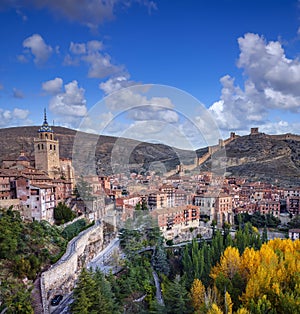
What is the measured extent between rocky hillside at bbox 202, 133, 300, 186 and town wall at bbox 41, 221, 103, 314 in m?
20.3

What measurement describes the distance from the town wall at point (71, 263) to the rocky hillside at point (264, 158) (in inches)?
800

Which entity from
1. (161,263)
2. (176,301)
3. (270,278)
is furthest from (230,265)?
(161,263)

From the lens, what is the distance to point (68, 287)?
9.17m

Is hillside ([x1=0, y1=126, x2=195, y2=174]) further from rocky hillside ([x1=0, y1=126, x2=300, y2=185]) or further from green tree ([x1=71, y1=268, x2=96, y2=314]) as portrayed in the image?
green tree ([x1=71, y1=268, x2=96, y2=314])

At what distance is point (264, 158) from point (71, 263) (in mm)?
30434

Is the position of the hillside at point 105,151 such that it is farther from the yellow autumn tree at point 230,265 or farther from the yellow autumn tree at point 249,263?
the yellow autumn tree at point 249,263

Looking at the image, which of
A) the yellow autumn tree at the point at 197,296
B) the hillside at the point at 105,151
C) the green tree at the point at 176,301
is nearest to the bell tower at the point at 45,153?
the hillside at the point at 105,151

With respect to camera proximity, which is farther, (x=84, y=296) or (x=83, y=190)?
(x=83, y=190)

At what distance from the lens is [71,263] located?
9633 millimetres

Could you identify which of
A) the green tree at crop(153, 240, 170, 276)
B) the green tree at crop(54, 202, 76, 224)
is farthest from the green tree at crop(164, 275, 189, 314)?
the green tree at crop(54, 202, 76, 224)

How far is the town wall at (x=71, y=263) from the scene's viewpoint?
8180mm

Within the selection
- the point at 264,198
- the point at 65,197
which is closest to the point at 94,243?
the point at 65,197

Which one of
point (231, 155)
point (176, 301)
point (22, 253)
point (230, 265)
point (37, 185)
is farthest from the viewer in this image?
point (231, 155)

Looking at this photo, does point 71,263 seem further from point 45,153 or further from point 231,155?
point 231,155
